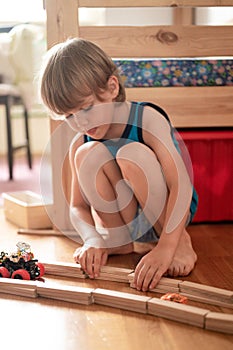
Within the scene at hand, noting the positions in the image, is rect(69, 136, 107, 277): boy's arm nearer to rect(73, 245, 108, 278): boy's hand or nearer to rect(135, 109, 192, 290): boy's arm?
rect(73, 245, 108, 278): boy's hand

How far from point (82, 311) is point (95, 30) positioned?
2.77ft

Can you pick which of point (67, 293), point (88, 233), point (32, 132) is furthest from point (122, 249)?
point (32, 132)

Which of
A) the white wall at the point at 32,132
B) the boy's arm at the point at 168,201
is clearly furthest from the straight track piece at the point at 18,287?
the white wall at the point at 32,132

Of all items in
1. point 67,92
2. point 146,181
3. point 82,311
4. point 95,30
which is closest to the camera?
point 82,311

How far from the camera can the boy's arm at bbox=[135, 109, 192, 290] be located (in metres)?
1.17

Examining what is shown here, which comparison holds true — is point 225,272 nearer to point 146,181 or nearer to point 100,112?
point 146,181

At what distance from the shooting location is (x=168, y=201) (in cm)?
126

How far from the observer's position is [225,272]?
1.26m

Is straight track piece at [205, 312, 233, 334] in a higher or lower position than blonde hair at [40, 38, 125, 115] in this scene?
lower

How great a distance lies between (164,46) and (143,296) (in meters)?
0.79

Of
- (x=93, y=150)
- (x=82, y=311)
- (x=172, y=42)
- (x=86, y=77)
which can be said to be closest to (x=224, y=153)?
(x=172, y=42)

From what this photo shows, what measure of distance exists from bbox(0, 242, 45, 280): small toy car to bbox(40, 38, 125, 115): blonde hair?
32cm

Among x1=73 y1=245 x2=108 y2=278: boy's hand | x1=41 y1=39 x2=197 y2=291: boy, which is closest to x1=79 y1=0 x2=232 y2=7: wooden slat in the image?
x1=41 y1=39 x2=197 y2=291: boy

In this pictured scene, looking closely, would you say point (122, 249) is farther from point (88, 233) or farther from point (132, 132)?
point (132, 132)
